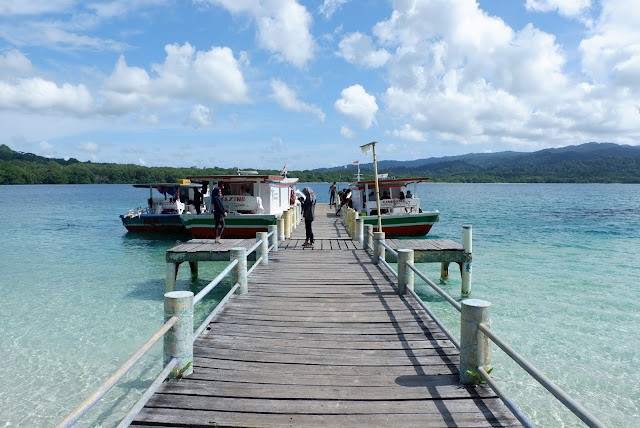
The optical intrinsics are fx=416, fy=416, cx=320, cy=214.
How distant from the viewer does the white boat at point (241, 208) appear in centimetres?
2183

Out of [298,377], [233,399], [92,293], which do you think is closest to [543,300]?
[298,377]

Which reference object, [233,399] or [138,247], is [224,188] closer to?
[138,247]

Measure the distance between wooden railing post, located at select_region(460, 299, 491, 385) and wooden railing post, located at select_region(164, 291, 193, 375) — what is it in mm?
3115

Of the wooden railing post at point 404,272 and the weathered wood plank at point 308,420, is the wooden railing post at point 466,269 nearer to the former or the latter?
the wooden railing post at point 404,272

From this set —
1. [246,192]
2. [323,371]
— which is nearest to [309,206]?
[323,371]

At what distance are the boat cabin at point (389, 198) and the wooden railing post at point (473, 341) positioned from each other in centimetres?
2027

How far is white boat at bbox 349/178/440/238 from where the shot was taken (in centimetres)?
2431

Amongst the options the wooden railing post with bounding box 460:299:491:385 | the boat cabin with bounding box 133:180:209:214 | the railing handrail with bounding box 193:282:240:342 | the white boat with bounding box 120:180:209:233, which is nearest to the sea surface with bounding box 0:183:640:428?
the railing handrail with bounding box 193:282:240:342

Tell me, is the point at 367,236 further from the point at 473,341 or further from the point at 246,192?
the point at 246,192

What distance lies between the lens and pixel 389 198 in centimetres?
2572

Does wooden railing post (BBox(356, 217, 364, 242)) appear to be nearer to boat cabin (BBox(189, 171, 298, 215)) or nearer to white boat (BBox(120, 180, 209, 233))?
boat cabin (BBox(189, 171, 298, 215))

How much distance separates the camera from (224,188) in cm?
2305

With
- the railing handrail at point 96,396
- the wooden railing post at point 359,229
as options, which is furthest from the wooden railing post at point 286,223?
the railing handrail at point 96,396

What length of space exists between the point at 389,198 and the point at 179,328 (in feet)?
72.0
